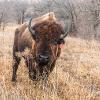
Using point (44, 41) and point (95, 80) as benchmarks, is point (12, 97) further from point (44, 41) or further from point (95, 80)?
point (95, 80)

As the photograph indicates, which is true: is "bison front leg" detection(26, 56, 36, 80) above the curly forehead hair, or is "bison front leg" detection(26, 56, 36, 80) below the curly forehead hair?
below

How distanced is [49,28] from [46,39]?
0.26 m

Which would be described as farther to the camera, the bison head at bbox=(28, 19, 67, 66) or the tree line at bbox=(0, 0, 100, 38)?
the tree line at bbox=(0, 0, 100, 38)

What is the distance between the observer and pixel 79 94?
6129mm

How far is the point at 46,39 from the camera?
6.90 metres

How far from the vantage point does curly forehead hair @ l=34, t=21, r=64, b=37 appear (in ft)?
22.9

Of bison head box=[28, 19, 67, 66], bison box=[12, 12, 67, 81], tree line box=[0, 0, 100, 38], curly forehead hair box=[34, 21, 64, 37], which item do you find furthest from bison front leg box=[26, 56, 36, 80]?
tree line box=[0, 0, 100, 38]

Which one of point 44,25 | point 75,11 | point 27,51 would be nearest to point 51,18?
point 44,25

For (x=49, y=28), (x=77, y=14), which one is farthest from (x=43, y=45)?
(x=77, y=14)

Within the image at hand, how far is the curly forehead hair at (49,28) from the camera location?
22.9ft

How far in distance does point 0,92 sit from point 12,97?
0.71 feet

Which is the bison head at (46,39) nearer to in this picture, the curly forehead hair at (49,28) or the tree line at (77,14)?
the curly forehead hair at (49,28)

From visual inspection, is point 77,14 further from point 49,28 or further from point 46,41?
point 46,41

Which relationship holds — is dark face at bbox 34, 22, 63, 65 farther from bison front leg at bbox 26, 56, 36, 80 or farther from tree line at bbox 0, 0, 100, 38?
tree line at bbox 0, 0, 100, 38
